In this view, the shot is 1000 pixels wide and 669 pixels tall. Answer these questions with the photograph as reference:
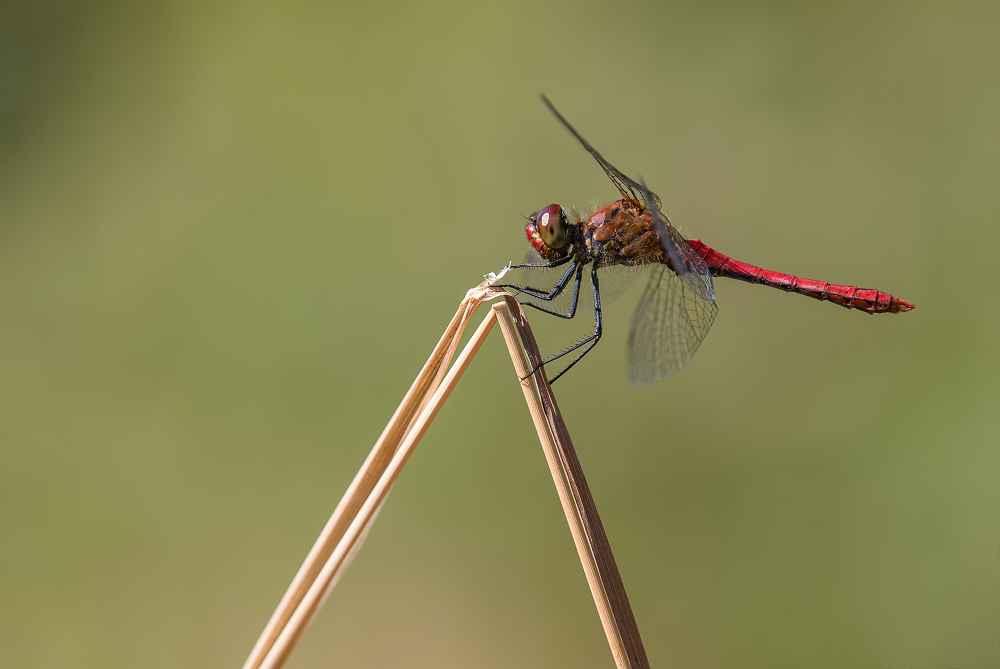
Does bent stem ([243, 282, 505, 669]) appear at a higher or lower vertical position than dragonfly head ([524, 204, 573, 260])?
lower

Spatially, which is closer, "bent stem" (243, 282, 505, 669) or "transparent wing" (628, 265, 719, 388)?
"bent stem" (243, 282, 505, 669)

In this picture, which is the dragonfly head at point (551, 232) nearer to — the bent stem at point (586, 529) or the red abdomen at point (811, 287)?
the red abdomen at point (811, 287)

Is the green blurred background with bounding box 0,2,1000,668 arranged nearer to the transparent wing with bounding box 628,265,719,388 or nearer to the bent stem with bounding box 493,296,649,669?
the transparent wing with bounding box 628,265,719,388

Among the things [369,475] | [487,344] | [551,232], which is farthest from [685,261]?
[369,475]

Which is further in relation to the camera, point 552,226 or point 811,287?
point 811,287

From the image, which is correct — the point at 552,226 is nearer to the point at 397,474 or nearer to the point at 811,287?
the point at 811,287

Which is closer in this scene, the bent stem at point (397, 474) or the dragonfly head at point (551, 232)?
the bent stem at point (397, 474)

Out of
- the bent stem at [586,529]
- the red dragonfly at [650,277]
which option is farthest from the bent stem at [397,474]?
the red dragonfly at [650,277]

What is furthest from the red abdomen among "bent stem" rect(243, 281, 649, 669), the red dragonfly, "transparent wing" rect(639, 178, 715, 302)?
"bent stem" rect(243, 281, 649, 669)
